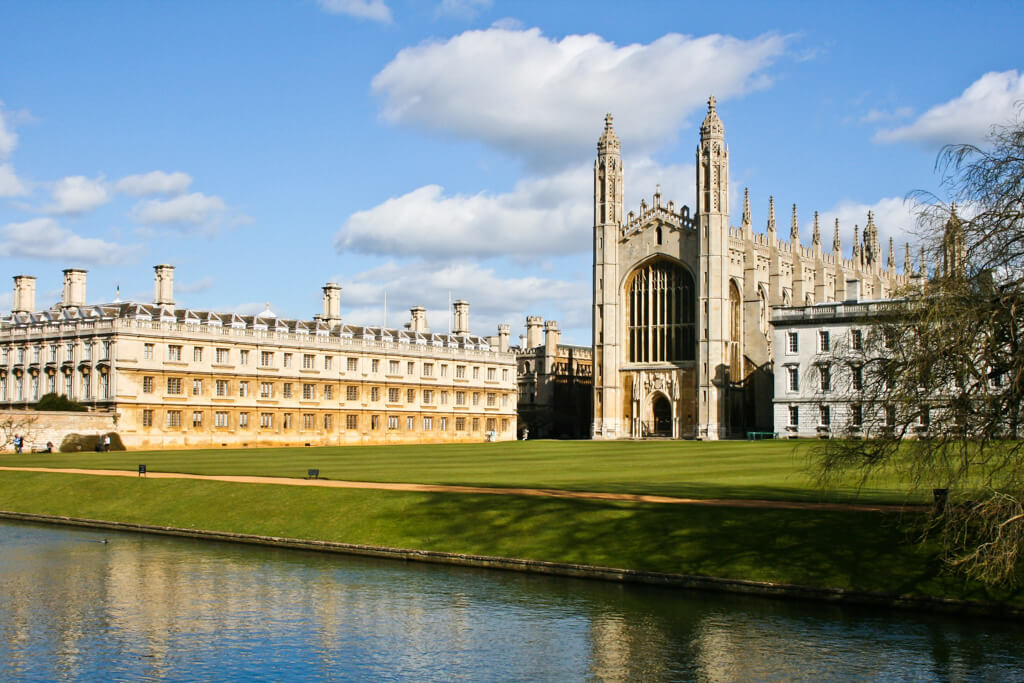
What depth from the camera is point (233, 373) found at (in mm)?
68125

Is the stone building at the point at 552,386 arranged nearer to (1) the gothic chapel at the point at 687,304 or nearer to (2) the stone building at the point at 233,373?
(2) the stone building at the point at 233,373

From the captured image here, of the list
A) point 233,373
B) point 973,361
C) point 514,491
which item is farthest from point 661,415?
point 973,361

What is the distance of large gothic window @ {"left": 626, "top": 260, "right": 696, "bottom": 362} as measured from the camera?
7750cm

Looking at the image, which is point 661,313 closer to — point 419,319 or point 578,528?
point 419,319

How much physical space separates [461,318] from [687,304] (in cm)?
2218

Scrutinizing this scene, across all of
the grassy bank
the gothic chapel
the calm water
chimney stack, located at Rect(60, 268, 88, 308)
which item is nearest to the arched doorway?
the gothic chapel

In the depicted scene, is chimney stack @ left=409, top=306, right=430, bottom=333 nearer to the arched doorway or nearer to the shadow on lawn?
the arched doorway

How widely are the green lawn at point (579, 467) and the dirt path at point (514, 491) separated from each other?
103 centimetres

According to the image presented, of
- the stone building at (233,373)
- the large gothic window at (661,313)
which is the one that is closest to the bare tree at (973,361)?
the stone building at (233,373)

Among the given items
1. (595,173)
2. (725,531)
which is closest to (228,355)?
(595,173)

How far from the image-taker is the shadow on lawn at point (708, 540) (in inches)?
782

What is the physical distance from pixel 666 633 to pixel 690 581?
11.7 ft

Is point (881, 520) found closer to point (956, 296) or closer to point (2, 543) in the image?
point (956, 296)

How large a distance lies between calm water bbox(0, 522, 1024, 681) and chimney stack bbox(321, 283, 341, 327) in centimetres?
5751
